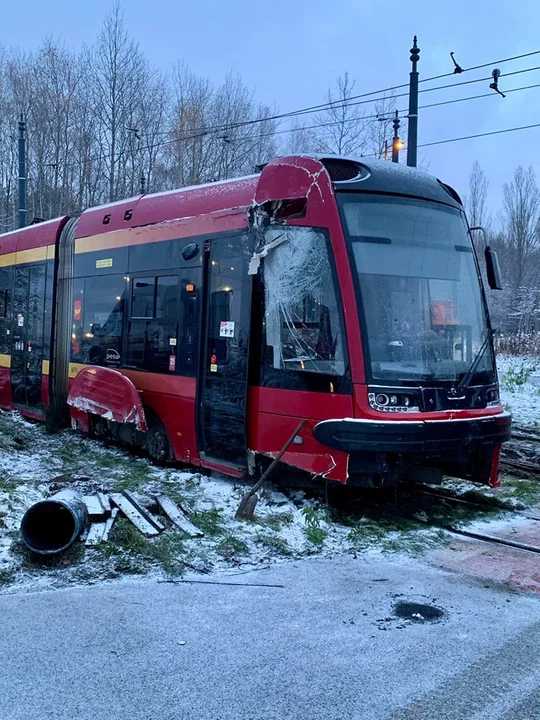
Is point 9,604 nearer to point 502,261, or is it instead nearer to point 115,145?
point 115,145

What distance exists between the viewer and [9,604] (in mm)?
4469

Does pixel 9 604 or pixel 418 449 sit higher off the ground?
pixel 418 449

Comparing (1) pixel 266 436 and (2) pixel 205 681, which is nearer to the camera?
(2) pixel 205 681

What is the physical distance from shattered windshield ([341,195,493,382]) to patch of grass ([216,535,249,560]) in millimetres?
1895

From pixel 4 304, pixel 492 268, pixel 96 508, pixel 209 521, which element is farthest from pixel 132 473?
pixel 4 304

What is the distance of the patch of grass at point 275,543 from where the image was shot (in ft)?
18.6

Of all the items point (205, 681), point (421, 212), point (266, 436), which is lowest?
point (205, 681)

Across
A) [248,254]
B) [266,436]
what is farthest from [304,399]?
[248,254]

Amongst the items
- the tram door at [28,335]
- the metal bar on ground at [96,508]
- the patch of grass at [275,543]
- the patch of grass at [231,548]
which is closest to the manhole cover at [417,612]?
the patch of grass at [275,543]

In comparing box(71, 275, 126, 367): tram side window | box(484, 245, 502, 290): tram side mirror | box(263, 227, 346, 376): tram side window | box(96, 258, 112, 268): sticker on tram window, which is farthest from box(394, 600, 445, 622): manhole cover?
box(96, 258, 112, 268): sticker on tram window

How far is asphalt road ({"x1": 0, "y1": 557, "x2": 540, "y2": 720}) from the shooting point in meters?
3.39

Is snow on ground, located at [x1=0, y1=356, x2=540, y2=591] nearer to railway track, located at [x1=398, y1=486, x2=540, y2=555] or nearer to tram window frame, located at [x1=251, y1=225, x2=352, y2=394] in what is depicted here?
railway track, located at [x1=398, y1=486, x2=540, y2=555]

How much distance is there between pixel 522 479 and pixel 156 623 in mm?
5915

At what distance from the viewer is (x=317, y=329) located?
6547 millimetres
